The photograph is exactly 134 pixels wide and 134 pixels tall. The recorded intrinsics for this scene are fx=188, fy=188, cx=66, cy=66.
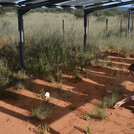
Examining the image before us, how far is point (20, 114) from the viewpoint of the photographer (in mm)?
4102

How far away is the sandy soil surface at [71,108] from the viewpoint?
3.60m

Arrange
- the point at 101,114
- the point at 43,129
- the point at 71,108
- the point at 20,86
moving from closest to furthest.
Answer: the point at 43,129
the point at 101,114
the point at 71,108
the point at 20,86

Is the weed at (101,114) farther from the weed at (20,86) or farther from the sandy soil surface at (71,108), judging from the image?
the weed at (20,86)

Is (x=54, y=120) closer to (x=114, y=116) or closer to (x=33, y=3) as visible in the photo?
(x=114, y=116)

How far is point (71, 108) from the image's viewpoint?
14.3 ft

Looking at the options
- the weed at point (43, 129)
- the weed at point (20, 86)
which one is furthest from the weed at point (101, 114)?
the weed at point (20, 86)

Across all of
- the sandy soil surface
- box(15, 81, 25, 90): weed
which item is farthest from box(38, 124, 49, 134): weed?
box(15, 81, 25, 90): weed

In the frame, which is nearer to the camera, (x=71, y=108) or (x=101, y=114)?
(x=101, y=114)

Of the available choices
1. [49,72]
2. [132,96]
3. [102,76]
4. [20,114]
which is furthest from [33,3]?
[132,96]

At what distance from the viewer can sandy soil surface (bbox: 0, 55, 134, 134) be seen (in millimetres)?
3598

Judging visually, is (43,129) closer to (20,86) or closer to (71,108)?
(71,108)

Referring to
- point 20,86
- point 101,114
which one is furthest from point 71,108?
point 20,86

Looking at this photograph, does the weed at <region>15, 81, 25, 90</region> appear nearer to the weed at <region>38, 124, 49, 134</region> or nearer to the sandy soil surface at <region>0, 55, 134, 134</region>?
the sandy soil surface at <region>0, 55, 134, 134</region>

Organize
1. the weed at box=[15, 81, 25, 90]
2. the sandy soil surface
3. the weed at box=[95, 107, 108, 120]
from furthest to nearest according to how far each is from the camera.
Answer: the weed at box=[15, 81, 25, 90], the weed at box=[95, 107, 108, 120], the sandy soil surface
